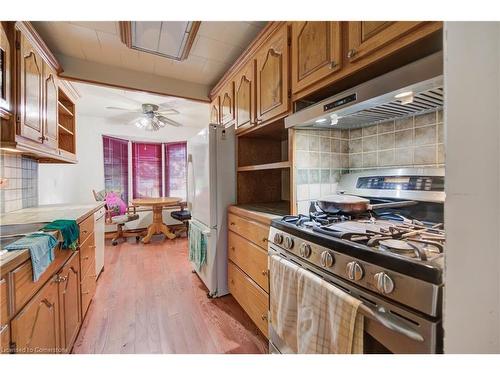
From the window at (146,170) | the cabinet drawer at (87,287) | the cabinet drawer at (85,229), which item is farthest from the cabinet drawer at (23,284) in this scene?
the window at (146,170)

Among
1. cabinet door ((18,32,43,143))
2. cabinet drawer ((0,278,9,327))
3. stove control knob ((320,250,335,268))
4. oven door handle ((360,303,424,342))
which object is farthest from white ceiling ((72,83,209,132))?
oven door handle ((360,303,424,342))

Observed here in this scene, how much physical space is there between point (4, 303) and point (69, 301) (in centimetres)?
69

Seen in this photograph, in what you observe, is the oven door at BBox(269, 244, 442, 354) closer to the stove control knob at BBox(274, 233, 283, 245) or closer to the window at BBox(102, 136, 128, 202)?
the stove control knob at BBox(274, 233, 283, 245)

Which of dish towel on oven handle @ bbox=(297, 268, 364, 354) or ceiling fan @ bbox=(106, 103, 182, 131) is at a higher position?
ceiling fan @ bbox=(106, 103, 182, 131)

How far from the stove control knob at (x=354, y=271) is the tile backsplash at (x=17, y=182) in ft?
7.27

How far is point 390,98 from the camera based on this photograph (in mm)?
835

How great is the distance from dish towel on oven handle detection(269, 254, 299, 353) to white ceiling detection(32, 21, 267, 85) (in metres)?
1.65

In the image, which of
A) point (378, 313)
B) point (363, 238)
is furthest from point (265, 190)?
point (378, 313)

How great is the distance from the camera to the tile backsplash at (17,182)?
1663mm

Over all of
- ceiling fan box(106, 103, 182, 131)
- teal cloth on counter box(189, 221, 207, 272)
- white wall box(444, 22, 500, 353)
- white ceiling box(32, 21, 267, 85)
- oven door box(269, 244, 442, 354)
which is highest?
white ceiling box(32, 21, 267, 85)

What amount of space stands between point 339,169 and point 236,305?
1.41m

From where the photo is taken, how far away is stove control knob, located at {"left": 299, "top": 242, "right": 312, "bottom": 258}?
90 centimetres

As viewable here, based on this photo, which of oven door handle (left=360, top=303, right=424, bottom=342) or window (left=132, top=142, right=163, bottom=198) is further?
window (left=132, top=142, right=163, bottom=198)

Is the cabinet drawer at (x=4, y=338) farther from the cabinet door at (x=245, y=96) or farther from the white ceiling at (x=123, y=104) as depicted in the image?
the white ceiling at (x=123, y=104)
